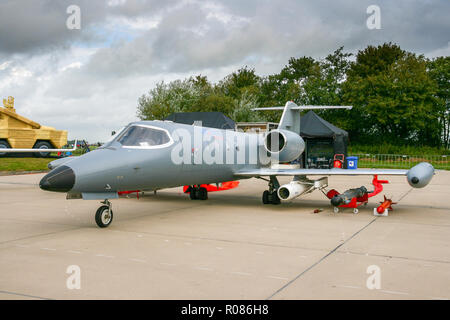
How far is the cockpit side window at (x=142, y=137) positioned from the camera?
820 centimetres

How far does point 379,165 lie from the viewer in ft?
100

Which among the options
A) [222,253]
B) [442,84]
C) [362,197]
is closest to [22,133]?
[362,197]

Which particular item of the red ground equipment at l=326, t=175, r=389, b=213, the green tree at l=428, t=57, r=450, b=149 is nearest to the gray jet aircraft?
the red ground equipment at l=326, t=175, r=389, b=213

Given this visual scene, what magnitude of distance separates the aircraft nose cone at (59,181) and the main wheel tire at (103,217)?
43.5 inches

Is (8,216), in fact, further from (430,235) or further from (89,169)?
(430,235)

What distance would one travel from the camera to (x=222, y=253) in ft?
19.7

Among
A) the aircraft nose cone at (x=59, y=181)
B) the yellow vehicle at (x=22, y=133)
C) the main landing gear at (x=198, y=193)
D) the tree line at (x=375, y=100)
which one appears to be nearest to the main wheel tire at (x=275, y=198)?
the main landing gear at (x=198, y=193)

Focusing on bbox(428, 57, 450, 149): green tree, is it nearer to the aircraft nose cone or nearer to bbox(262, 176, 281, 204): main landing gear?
bbox(262, 176, 281, 204): main landing gear

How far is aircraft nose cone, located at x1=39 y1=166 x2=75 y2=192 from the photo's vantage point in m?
6.71

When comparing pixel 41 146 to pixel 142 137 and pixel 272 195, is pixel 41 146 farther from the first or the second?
pixel 142 137

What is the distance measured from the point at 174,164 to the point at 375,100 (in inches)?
1482
